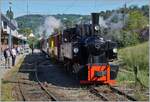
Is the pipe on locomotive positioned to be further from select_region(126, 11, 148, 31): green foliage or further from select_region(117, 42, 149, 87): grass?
select_region(126, 11, 148, 31): green foliage

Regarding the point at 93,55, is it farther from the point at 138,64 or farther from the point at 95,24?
the point at 138,64

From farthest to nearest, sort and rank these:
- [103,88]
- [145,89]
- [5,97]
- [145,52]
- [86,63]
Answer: [145,52]
[86,63]
[103,88]
[145,89]
[5,97]

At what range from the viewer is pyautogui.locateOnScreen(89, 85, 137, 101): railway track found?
1494 centimetres

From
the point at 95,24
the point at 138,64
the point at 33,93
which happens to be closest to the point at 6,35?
the point at 138,64

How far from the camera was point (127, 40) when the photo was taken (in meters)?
55.3

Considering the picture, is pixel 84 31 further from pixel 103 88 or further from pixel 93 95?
pixel 93 95

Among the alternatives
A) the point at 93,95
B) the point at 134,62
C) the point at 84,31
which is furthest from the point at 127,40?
the point at 93,95

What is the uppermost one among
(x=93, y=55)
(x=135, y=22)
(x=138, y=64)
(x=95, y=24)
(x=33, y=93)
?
(x=135, y=22)

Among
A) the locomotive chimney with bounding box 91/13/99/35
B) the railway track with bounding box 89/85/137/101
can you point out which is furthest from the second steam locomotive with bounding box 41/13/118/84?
the railway track with bounding box 89/85/137/101

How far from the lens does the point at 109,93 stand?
1664cm

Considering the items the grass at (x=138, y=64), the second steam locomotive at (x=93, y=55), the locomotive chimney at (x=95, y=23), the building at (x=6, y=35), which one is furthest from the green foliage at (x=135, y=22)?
the second steam locomotive at (x=93, y=55)

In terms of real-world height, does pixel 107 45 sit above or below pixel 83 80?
above

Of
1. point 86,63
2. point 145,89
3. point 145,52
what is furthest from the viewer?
point 145,52

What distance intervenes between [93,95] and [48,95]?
1.62 metres
